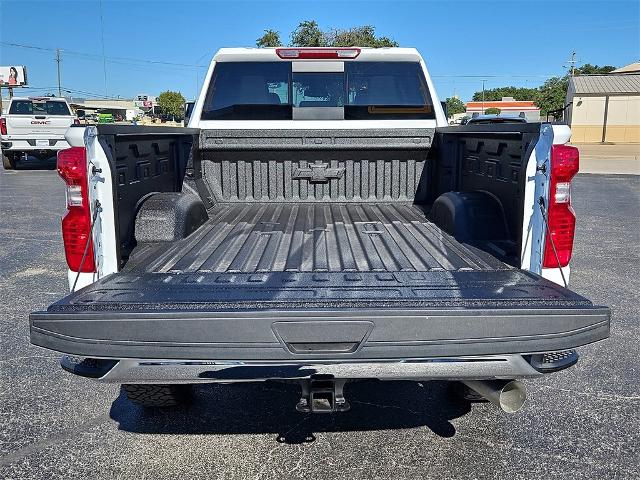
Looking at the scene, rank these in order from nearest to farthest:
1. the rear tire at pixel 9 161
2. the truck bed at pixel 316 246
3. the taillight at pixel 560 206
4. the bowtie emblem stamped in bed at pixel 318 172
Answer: the taillight at pixel 560 206, the truck bed at pixel 316 246, the bowtie emblem stamped in bed at pixel 318 172, the rear tire at pixel 9 161

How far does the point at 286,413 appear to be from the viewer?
358 centimetres

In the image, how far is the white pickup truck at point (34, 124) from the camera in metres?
17.8

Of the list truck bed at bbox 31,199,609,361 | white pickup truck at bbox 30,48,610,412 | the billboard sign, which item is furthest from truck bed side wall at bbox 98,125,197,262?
the billboard sign

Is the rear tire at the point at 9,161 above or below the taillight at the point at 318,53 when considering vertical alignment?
below

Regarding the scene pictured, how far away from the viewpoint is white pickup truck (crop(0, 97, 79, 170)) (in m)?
17.8

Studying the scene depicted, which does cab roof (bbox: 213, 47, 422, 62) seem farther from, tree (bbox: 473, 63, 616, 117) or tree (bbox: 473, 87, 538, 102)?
tree (bbox: 473, 87, 538, 102)

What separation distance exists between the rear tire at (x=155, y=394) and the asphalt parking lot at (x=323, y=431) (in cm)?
12

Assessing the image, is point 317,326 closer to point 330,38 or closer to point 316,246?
point 316,246

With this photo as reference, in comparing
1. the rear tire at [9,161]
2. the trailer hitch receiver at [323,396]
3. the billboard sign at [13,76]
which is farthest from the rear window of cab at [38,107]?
the billboard sign at [13,76]

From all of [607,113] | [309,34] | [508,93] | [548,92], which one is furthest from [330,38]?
[508,93]

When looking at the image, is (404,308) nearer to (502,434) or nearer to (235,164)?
(502,434)

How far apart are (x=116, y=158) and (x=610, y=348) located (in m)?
3.79

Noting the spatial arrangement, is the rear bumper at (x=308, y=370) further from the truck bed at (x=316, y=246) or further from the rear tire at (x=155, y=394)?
the rear tire at (x=155, y=394)

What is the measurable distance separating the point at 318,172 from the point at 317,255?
173 cm
